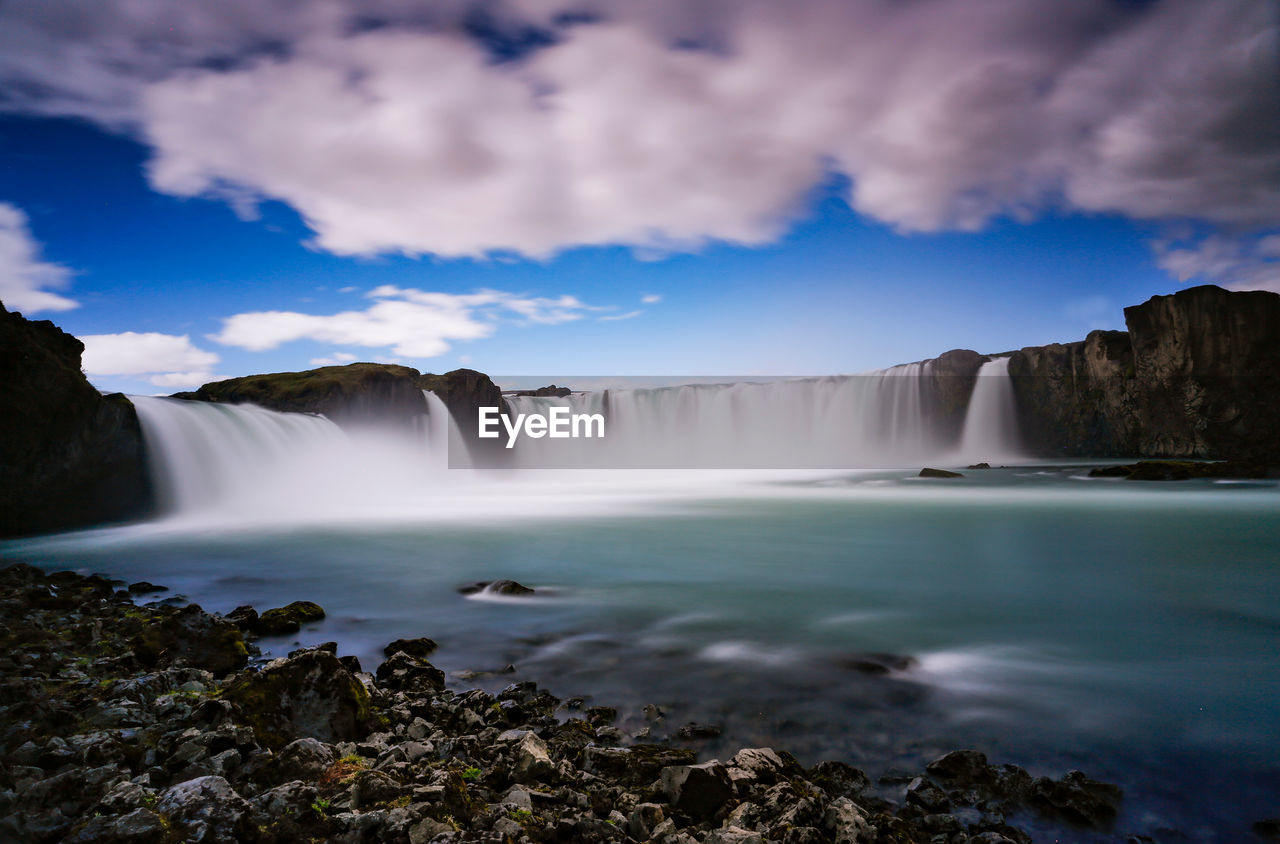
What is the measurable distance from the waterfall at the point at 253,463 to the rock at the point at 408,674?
20.2 metres

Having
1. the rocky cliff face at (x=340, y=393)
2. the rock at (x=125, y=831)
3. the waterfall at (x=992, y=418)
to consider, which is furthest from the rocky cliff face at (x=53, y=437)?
the waterfall at (x=992, y=418)

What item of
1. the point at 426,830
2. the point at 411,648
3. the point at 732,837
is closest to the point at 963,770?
the point at 732,837

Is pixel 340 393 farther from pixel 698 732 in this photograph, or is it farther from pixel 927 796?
pixel 927 796

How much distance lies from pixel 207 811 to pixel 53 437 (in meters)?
20.5

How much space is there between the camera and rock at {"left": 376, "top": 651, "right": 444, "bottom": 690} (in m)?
5.93

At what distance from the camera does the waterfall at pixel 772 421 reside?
61.3 m

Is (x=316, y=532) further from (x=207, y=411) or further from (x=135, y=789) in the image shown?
(x=135, y=789)

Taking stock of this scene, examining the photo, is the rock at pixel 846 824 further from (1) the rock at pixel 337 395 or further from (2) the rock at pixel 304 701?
(1) the rock at pixel 337 395

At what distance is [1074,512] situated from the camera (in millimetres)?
23766

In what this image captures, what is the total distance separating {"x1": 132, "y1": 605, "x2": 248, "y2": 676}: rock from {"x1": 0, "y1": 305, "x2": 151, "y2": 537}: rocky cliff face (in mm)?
15230

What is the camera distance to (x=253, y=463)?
Result: 27.3 m

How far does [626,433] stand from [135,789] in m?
61.6

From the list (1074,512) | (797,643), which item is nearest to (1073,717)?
(797,643)

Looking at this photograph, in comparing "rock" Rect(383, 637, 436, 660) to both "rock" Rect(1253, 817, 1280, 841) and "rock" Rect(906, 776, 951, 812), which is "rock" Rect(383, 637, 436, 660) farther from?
"rock" Rect(1253, 817, 1280, 841)
